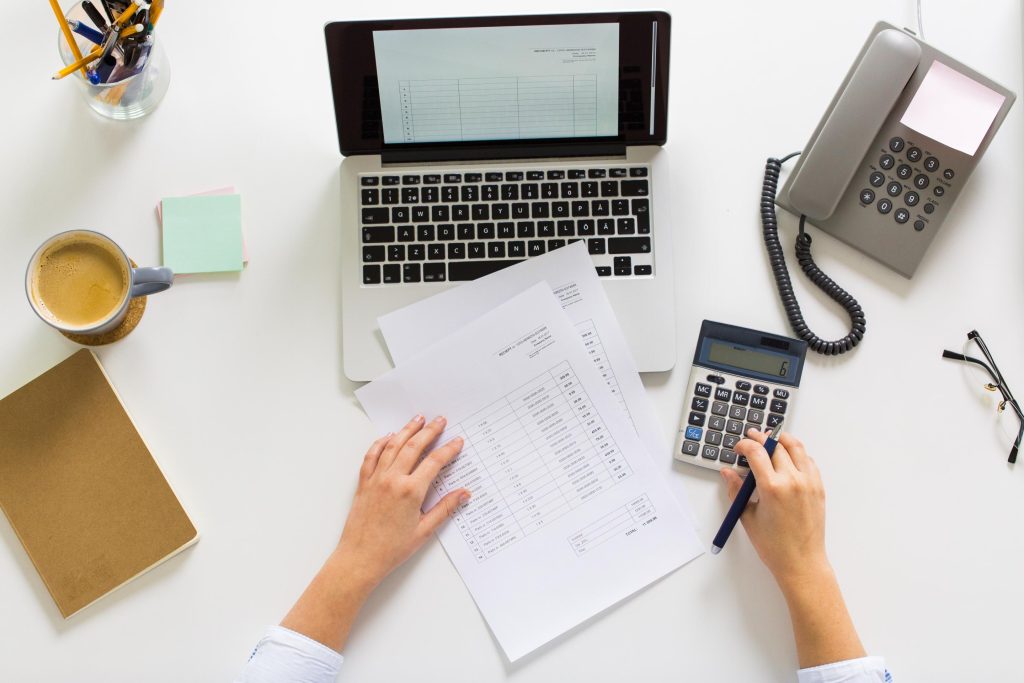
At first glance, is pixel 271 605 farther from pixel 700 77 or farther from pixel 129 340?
pixel 700 77

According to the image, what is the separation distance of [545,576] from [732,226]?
1.47 feet

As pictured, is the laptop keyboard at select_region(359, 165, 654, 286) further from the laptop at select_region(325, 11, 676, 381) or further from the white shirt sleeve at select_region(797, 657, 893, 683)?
the white shirt sleeve at select_region(797, 657, 893, 683)

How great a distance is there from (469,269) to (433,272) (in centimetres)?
4

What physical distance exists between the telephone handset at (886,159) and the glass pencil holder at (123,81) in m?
0.71

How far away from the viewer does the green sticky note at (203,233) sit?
3.00ft

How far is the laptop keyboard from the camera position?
0.90 meters

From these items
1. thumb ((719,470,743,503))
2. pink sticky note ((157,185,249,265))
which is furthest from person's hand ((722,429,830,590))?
pink sticky note ((157,185,249,265))

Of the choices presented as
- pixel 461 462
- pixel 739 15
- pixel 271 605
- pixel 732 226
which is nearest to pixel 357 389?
pixel 461 462

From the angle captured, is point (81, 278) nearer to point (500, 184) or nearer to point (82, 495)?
point (82, 495)

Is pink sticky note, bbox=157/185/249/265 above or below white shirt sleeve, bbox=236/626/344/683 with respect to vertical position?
above

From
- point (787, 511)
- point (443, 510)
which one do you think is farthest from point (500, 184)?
point (787, 511)

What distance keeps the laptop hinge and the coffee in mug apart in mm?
284

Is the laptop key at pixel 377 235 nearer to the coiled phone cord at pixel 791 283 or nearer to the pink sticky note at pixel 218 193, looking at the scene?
the pink sticky note at pixel 218 193

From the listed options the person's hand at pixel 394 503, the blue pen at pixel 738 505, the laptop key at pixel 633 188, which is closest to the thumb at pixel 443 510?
the person's hand at pixel 394 503
